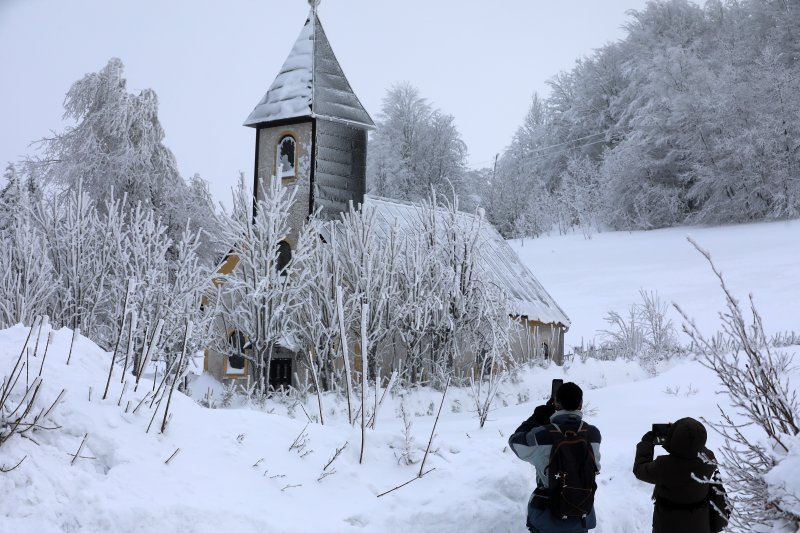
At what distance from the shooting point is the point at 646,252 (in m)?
29.9

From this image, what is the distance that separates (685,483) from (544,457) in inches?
33.2

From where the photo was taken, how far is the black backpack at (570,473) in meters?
4.37

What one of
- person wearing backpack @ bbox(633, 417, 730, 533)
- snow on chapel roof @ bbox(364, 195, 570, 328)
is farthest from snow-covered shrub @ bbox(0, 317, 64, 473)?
snow on chapel roof @ bbox(364, 195, 570, 328)

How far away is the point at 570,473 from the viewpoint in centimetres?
437

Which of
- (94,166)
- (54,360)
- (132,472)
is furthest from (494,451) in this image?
(94,166)

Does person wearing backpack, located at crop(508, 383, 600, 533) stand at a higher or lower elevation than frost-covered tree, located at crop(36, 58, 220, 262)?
lower

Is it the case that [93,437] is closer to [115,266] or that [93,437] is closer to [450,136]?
[115,266]

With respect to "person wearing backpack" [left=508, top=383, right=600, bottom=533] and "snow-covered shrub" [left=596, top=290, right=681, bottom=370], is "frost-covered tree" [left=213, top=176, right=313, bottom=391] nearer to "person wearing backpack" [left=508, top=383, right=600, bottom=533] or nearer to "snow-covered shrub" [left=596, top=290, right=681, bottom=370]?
"snow-covered shrub" [left=596, top=290, right=681, bottom=370]

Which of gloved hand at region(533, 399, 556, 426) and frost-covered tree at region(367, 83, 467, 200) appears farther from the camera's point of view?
frost-covered tree at region(367, 83, 467, 200)

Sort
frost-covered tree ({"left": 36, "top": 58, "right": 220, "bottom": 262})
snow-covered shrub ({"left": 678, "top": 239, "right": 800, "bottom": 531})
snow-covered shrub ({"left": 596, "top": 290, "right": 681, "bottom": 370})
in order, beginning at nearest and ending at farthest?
snow-covered shrub ({"left": 678, "top": 239, "right": 800, "bottom": 531})
snow-covered shrub ({"left": 596, "top": 290, "right": 681, "bottom": 370})
frost-covered tree ({"left": 36, "top": 58, "right": 220, "bottom": 262})

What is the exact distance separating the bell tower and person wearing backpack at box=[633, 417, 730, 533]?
14538mm

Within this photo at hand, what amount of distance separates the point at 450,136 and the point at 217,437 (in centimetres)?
4096

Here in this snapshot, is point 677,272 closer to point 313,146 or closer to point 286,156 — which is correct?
point 313,146

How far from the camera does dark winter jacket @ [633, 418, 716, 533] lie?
163 inches
